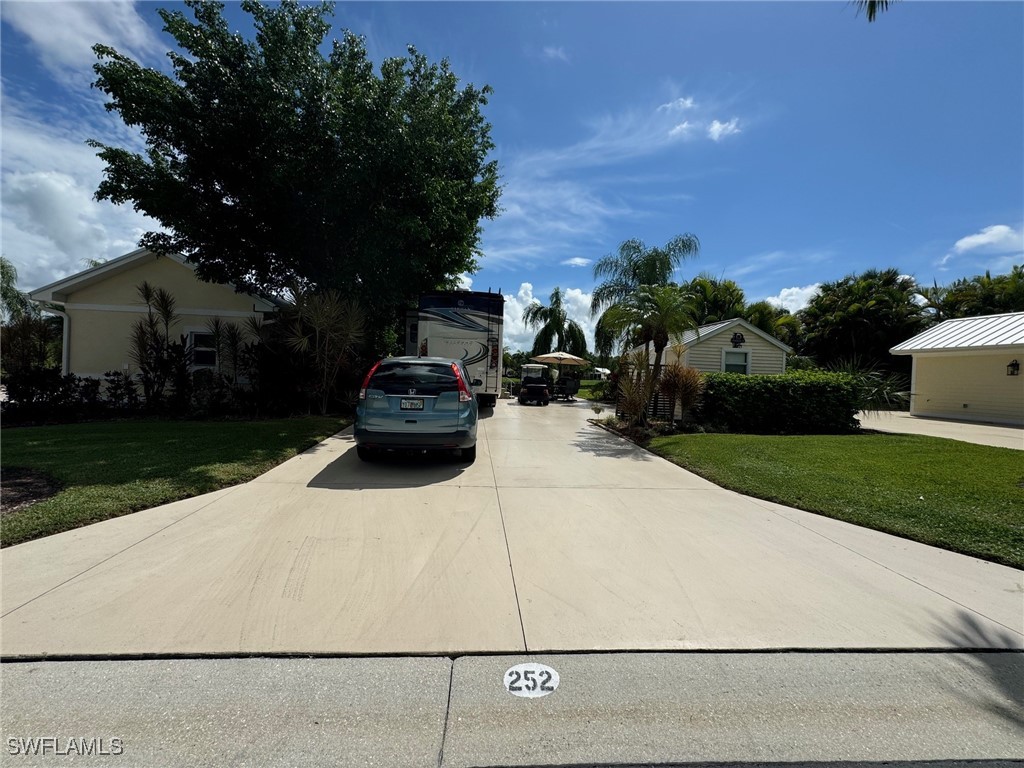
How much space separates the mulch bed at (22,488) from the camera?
5.32 meters

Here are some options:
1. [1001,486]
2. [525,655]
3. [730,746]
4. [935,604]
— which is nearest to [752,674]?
[730,746]

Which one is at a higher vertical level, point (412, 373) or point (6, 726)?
point (412, 373)

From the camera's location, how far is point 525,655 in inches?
116

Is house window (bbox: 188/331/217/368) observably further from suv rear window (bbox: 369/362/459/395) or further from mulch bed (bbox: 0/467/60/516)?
suv rear window (bbox: 369/362/459/395)

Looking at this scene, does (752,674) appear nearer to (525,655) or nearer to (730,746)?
(730,746)

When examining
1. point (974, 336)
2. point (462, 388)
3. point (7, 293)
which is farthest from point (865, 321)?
point (7, 293)

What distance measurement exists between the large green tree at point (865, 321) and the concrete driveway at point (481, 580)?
2521cm

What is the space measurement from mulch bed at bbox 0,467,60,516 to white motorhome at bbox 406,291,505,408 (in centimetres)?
873

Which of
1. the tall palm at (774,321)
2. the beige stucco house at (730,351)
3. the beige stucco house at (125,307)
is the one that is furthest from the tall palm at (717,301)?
the beige stucco house at (125,307)

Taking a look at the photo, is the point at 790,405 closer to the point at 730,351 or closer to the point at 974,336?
the point at 730,351

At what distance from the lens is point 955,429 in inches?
543

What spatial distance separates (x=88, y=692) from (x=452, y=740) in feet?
6.31

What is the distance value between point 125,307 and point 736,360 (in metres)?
20.8

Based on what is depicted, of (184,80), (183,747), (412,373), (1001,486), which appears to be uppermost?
(184,80)
